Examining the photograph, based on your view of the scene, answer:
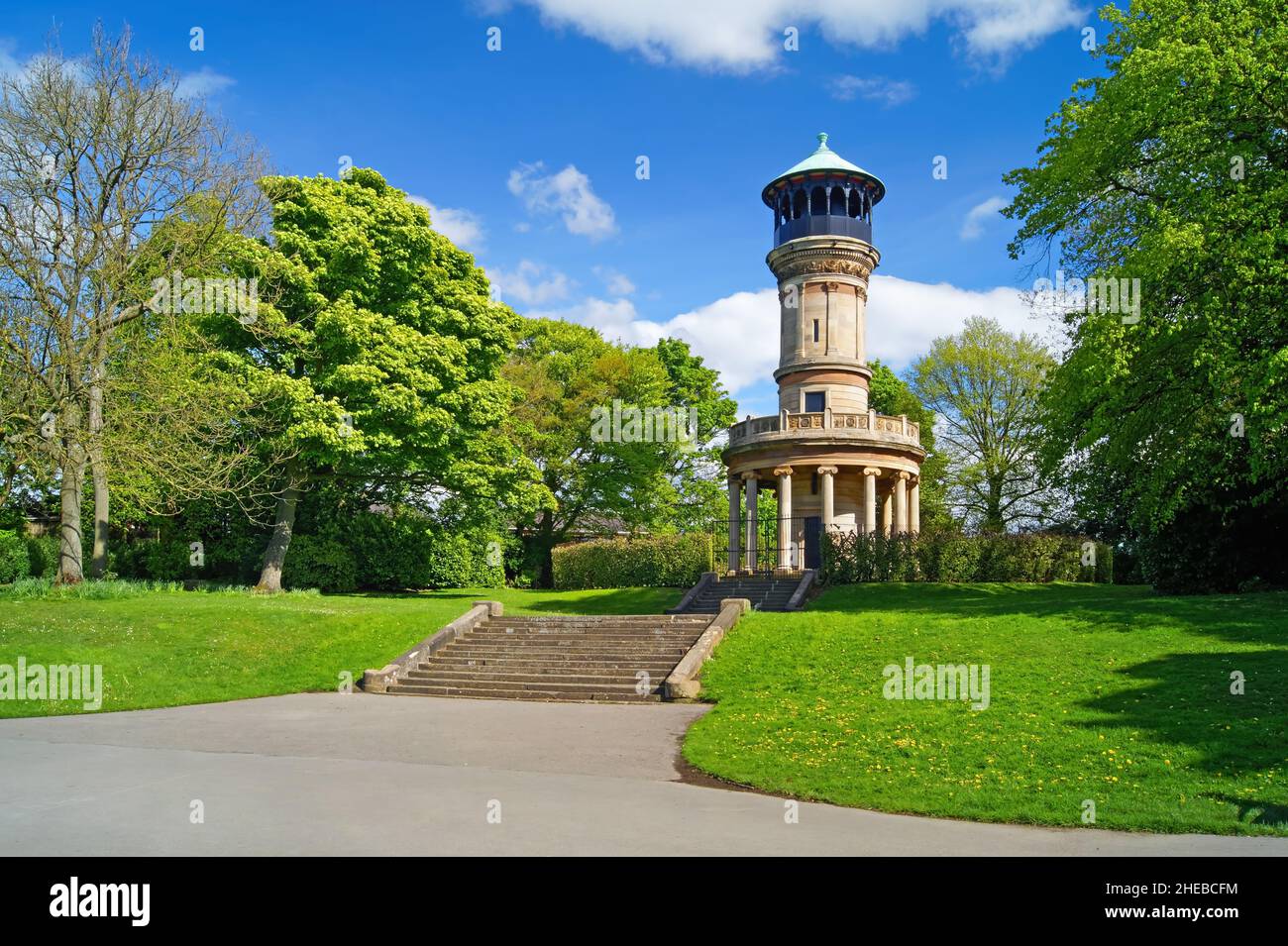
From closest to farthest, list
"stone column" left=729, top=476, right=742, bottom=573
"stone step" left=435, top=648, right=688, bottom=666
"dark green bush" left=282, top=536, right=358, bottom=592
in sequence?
"stone step" left=435, top=648, right=688, bottom=666
"dark green bush" left=282, top=536, right=358, bottom=592
"stone column" left=729, top=476, right=742, bottom=573

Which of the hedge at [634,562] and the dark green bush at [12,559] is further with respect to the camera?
the dark green bush at [12,559]

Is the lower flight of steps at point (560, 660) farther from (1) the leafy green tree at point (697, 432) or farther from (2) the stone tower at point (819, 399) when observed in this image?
(1) the leafy green tree at point (697, 432)

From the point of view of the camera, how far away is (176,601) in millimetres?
26500

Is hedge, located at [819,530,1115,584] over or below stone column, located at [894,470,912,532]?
below

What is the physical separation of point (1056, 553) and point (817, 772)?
2530cm

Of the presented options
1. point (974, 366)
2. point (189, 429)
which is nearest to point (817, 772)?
point (189, 429)

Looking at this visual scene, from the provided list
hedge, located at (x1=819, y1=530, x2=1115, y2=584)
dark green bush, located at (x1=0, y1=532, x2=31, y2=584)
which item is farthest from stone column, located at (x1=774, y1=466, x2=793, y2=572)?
dark green bush, located at (x1=0, y1=532, x2=31, y2=584)

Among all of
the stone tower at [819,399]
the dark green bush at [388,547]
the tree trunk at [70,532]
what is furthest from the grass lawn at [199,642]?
the stone tower at [819,399]

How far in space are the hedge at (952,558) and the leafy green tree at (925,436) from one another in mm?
18326

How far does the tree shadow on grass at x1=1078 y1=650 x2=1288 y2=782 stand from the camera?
11.2m

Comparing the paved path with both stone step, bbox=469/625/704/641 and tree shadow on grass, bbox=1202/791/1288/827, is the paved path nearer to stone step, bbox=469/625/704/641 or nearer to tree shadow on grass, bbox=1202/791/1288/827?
tree shadow on grass, bbox=1202/791/1288/827

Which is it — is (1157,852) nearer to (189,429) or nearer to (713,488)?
(189,429)

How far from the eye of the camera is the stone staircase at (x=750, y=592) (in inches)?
1247

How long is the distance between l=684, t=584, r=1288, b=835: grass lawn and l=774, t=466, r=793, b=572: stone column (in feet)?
44.7
